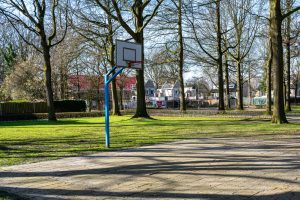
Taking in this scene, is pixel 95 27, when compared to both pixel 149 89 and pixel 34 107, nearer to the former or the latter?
pixel 34 107

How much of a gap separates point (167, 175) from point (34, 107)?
30687mm

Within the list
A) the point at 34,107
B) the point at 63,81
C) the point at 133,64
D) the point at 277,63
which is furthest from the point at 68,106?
the point at 133,64

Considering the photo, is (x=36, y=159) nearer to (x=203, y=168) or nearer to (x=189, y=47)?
(x=203, y=168)

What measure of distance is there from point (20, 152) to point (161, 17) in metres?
17.5

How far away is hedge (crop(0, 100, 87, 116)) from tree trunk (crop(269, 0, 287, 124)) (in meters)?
23.2

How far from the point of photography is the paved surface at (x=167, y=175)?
561 centimetres

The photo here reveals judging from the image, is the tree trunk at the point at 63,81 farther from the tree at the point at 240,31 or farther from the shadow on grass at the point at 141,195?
the shadow on grass at the point at 141,195

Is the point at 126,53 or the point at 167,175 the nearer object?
the point at 167,175

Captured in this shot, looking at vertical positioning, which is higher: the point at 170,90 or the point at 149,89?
the point at 149,89

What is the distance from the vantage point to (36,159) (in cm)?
903

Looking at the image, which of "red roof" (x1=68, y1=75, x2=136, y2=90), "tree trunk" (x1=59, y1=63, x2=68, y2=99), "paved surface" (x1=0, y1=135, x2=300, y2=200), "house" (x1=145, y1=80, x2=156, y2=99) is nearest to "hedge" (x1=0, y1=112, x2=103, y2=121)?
"tree trunk" (x1=59, y1=63, x2=68, y2=99)

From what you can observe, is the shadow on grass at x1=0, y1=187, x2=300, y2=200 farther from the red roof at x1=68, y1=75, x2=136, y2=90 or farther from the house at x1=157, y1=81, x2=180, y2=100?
the house at x1=157, y1=81, x2=180, y2=100

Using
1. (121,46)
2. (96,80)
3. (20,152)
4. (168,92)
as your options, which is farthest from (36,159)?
(168,92)

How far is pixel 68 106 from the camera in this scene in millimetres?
37562
